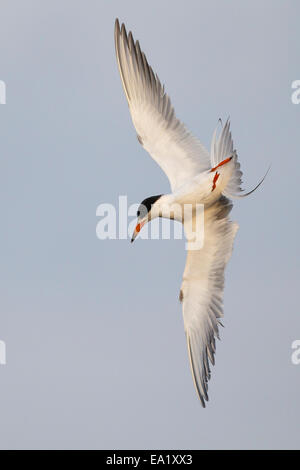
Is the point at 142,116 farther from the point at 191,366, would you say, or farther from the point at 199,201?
the point at 191,366

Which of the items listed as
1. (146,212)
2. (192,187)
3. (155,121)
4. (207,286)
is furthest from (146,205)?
(207,286)

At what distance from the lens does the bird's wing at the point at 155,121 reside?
1166 cm

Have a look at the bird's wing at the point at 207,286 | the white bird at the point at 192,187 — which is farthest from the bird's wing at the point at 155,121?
the bird's wing at the point at 207,286

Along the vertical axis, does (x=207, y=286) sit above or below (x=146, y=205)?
below

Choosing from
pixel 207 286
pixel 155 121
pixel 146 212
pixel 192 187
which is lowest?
pixel 207 286

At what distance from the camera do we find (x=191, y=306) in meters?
12.5

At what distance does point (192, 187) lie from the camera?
11789 millimetres

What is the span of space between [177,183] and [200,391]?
2.64 metres

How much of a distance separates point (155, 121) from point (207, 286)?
2.24m

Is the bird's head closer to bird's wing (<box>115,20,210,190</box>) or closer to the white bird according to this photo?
the white bird

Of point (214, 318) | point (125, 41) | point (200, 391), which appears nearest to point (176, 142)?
point (125, 41)

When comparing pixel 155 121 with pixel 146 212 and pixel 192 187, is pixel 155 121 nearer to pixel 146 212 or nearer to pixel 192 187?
pixel 192 187

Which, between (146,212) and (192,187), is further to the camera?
(146,212)

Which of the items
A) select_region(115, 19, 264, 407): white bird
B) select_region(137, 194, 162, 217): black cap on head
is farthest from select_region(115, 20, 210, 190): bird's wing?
select_region(137, 194, 162, 217): black cap on head
